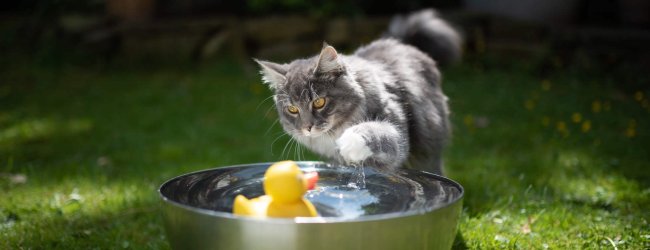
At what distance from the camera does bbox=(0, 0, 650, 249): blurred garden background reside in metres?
2.66

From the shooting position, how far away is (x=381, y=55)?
2805mm

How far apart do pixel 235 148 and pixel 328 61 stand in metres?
1.88

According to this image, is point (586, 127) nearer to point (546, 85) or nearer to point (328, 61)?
point (546, 85)

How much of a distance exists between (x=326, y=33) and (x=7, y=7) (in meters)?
5.31

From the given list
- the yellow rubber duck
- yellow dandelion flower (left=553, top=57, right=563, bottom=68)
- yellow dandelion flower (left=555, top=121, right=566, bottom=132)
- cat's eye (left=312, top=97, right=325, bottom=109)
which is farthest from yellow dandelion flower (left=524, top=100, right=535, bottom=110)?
the yellow rubber duck

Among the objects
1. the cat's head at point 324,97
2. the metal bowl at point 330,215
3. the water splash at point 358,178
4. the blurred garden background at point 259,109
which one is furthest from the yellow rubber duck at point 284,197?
the blurred garden background at point 259,109

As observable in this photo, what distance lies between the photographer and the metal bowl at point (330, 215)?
153 centimetres

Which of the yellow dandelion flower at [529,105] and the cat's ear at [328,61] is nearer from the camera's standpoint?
the cat's ear at [328,61]

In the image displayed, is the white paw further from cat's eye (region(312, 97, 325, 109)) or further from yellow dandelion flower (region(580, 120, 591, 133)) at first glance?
yellow dandelion flower (region(580, 120, 591, 133))

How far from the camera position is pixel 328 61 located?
2369 mm

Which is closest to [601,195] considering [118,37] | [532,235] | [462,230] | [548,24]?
[532,235]

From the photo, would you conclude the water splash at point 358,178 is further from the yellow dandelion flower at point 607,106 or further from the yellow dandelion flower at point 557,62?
the yellow dandelion flower at point 557,62


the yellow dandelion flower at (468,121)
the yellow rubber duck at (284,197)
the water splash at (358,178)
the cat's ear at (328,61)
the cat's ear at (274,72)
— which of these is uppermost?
the cat's ear at (328,61)

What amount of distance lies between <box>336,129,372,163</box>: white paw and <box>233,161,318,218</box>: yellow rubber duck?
262 mm
